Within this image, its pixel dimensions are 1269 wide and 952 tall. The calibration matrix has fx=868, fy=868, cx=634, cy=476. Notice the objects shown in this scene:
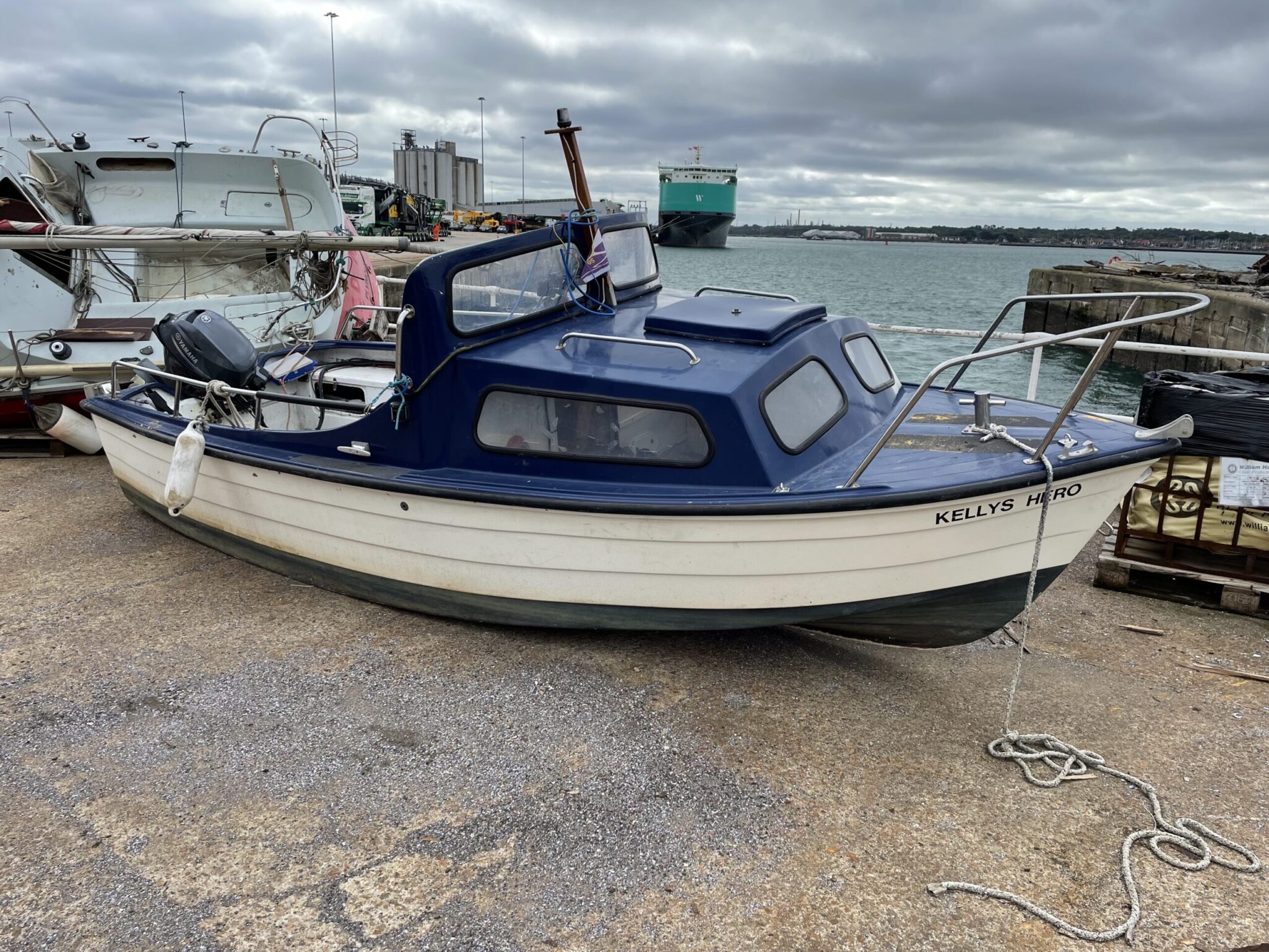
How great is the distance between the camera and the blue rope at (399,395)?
169 inches

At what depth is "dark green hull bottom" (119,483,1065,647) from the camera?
3.79 meters

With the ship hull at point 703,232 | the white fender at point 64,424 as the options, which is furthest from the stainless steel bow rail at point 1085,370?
the ship hull at point 703,232

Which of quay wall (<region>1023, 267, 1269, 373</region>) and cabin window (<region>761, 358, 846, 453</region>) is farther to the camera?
quay wall (<region>1023, 267, 1269, 373</region>)

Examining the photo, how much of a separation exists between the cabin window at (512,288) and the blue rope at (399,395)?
1.19 ft

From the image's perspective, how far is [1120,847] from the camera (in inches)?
118

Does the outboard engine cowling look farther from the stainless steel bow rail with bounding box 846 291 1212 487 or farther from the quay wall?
the quay wall

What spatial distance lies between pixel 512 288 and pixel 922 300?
148ft

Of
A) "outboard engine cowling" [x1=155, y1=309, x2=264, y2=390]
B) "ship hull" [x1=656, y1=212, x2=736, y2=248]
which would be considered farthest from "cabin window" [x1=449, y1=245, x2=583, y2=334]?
"ship hull" [x1=656, y1=212, x2=736, y2=248]

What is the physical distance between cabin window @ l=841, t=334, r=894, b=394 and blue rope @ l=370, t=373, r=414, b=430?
2.30m

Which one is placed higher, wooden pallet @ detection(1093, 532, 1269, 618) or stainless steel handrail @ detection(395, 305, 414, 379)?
stainless steel handrail @ detection(395, 305, 414, 379)

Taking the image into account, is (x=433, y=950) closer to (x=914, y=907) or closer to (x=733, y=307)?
(x=914, y=907)

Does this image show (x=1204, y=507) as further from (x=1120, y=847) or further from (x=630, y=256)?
(x=630, y=256)

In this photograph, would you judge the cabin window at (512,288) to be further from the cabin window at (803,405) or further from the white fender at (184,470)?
the white fender at (184,470)

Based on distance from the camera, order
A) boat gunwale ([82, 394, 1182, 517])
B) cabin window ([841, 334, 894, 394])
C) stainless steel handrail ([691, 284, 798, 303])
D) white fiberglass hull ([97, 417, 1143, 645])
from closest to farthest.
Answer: boat gunwale ([82, 394, 1182, 517])
white fiberglass hull ([97, 417, 1143, 645])
cabin window ([841, 334, 894, 394])
stainless steel handrail ([691, 284, 798, 303])
